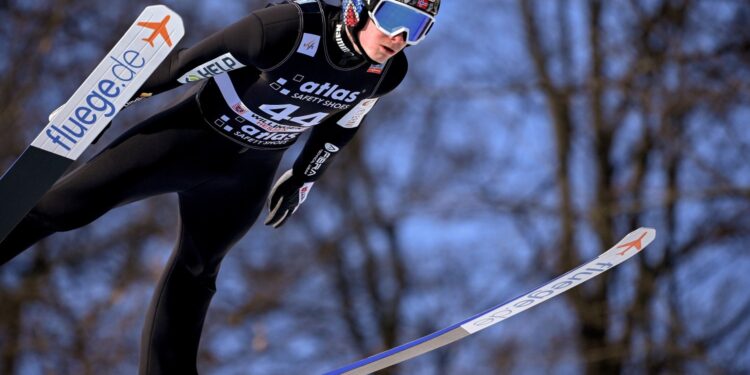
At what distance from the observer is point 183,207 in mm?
4188

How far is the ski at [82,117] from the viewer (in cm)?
352

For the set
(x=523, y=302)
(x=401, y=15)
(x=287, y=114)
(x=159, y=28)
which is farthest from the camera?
(x=523, y=302)

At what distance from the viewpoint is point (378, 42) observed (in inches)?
146

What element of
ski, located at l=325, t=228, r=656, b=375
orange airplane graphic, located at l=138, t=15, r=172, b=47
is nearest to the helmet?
orange airplane graphic, located at l=138, t=15, r=172, b=47

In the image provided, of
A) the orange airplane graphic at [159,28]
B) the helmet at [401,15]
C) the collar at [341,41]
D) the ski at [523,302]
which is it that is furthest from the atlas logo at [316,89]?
the ski at [523,302]

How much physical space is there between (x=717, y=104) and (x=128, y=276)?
613 cm

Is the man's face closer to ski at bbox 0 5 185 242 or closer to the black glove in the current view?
ski at bbox 0 5 185 242

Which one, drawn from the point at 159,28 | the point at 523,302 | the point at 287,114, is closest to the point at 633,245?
the point at 523,302

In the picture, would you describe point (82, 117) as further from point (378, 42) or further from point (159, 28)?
point (378, 42)

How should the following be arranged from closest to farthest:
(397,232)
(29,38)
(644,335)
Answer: (644,335) → (29,38) → (397,232)

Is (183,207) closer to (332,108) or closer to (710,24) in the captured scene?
(332,108)

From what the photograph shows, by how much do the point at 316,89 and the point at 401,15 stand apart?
1.34 feet

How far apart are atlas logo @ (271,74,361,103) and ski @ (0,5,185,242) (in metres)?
0.46

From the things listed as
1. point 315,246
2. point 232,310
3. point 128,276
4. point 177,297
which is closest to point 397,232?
point 315,246
